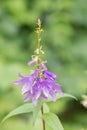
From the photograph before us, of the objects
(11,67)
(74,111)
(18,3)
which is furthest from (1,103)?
(18,3)

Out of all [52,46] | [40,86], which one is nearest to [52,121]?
[40,86]

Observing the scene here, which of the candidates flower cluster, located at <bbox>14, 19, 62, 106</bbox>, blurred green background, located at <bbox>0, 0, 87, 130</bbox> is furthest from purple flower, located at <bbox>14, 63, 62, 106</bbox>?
blurred green background, located at <bbox>0, 0, 87, 130</bbox>

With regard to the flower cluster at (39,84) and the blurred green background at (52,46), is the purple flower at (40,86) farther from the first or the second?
the blurred green background at (52,46)

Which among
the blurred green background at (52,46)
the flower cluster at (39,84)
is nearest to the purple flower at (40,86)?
the flower cluster at (39,84)

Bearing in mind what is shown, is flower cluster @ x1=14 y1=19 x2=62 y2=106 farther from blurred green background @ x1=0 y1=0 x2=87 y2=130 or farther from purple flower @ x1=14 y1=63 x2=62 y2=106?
blurred green background @ x1=0 y1=0 x2=87 y2=130

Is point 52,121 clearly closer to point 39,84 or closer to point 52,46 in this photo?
point 39,84

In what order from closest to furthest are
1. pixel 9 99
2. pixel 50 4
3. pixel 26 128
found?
pixel 26 128 → pixel 9 99 → pixel 50 4

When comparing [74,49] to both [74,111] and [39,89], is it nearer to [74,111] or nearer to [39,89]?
[74,111]
